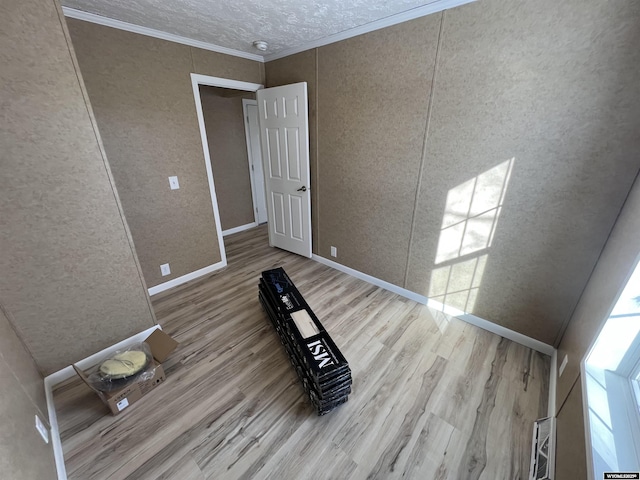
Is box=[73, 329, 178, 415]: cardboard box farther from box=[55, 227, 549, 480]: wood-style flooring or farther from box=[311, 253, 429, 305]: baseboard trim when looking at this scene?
box=[311, 253, 429, 305]: baseboard trim

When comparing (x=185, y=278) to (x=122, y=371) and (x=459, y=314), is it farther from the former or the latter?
(x=459, y=314)

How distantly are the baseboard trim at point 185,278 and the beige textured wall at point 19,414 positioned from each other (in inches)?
46.1

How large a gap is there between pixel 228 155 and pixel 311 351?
3.59 metres

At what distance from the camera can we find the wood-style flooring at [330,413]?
4.12ft

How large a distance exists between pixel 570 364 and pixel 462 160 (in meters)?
1.43

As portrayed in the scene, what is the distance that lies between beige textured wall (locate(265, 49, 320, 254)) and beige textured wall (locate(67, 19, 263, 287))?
0.23 meters

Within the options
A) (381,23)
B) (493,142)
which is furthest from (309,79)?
(493,142)

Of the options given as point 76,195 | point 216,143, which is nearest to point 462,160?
point 76,195

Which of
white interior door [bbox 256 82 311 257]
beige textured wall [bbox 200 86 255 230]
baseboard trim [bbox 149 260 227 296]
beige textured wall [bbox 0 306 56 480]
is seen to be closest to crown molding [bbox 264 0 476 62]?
white interior door [bbox 256 82 311 257]

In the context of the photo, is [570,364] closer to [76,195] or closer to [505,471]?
[505,471]

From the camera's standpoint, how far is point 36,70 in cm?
131

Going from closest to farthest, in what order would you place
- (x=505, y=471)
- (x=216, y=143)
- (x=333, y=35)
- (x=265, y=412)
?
(x=505, y=471) → (x=265, y=412) → (x=333, y=35) → (x=216, y=143)

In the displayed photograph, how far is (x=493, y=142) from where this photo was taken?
1.74 meters

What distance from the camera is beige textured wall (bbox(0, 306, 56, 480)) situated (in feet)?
2.87
